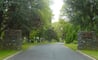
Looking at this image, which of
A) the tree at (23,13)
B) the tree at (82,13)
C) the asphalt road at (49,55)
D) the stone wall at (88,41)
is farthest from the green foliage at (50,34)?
the asphalt road at (49,55)

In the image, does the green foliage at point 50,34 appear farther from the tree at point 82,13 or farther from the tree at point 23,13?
the tree at point 82,13

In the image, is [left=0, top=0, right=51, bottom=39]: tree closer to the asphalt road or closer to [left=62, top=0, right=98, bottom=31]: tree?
[left=62, top=0, right=98, bottom=31]: tree

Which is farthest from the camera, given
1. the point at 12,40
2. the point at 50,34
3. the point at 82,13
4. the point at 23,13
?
the point at 50,34

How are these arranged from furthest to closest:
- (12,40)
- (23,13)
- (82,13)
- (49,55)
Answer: (82,13) → (12,40) → (23,13) → (49,55)

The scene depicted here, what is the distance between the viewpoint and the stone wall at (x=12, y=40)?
3666 cm

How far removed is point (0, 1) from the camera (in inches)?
1153

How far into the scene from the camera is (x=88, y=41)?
37.9 m

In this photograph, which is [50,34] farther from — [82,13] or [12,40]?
[12,40]

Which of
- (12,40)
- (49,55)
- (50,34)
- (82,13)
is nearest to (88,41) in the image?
(82,13)

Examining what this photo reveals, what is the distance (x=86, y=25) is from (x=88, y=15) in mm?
2548

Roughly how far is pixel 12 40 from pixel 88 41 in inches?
366

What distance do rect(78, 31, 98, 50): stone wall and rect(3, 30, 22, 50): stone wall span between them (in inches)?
303

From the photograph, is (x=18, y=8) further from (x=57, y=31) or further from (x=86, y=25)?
(x=57, y=31)

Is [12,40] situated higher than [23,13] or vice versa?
[23,13]
